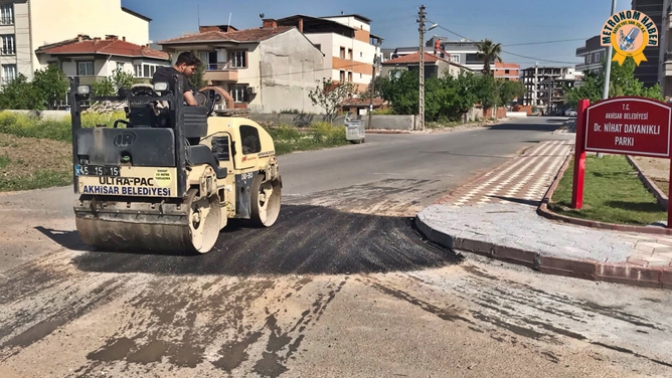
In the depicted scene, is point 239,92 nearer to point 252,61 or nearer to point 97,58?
point 252,61

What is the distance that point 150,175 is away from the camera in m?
6.86

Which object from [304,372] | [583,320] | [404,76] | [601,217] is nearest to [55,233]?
[304,372]

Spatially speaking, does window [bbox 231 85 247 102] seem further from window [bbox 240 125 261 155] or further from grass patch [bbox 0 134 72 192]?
window [bbox 240 125 261 155]

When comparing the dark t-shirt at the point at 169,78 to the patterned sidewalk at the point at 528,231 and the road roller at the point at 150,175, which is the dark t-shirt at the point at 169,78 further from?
the patterned sidewalk at the point at 528,231

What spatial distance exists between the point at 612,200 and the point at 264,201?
6.17 metres

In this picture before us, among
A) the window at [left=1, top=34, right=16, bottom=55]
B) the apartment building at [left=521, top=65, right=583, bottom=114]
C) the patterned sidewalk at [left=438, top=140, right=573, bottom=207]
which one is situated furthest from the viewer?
the apartment building at [left=521, top=65, right=583, bottom=114]

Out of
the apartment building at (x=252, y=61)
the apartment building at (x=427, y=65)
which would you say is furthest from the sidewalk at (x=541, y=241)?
the apartment building at (x=427, y=65)

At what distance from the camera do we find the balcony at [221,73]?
5534 centimetres

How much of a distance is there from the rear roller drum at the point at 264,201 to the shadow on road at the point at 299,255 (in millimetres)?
156

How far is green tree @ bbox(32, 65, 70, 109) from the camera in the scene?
52781 mm

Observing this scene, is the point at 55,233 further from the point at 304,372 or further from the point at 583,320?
the point at 583,320

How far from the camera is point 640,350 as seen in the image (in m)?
4.81

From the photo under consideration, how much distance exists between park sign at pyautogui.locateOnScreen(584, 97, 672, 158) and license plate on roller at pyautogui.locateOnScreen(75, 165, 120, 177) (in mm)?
7190

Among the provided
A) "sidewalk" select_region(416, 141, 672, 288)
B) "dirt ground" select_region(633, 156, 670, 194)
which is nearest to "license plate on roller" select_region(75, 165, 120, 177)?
"sidewalk" select_region(416, 141, 672, 288)
